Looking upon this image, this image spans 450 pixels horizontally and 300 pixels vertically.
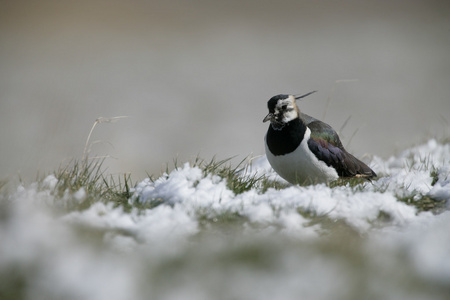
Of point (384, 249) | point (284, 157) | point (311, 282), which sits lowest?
point (311, 282)

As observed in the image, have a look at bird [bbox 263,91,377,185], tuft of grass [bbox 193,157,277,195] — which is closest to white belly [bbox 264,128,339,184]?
bird [bbox 263,91,377,185]

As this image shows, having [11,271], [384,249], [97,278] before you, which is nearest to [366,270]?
[384,249]

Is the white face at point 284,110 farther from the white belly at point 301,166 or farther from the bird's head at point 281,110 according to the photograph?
the white belly at point 301,166

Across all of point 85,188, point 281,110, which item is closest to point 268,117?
point 281,110

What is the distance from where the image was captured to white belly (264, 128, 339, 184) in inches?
166

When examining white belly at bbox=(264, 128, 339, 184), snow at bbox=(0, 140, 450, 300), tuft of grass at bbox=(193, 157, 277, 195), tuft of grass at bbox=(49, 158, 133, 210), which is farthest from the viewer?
white belly at bbox=(264, 128, 339, 184)

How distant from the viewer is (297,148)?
4230 mm

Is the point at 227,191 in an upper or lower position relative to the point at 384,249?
upper

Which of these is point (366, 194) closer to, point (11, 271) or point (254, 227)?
point (254, 227)

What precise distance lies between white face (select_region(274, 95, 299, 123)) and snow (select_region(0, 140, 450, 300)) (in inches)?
32.6

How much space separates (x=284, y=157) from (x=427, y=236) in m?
1.49

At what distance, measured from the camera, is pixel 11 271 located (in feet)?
8.55

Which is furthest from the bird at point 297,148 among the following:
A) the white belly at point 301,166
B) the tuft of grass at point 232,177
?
the tuft of grass at point 232,177

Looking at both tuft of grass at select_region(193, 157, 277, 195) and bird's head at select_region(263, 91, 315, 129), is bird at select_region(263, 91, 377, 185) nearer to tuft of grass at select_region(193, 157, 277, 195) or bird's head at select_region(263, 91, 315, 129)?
bird's head at select_region(263, 91, 315, 129)
